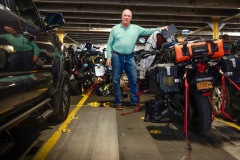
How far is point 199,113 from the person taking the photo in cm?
325

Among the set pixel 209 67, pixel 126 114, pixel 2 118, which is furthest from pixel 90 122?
pixel 2 118

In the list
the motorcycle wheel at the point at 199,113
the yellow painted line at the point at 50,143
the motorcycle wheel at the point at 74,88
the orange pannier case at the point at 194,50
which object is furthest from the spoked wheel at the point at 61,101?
the motorcycle wheel at the point at 74,88

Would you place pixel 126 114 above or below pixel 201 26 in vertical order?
below

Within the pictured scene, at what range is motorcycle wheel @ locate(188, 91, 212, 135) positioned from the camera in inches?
126

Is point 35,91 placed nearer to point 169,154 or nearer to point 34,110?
point 34,110

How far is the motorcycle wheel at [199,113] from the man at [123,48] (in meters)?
1.91

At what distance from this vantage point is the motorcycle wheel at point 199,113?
3.19 m

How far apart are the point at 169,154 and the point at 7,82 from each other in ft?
5.98

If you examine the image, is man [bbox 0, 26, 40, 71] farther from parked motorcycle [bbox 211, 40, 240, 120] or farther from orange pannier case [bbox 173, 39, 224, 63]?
parked motorcycle [bbox 211, 40, 240, 120]

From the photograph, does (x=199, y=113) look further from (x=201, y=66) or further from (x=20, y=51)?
(x=20, y=51)

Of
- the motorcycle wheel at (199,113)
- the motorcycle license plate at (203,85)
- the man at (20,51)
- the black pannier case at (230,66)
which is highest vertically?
the man at (20,51)

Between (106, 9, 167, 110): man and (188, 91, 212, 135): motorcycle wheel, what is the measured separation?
75.1 inches

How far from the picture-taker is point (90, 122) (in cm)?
422

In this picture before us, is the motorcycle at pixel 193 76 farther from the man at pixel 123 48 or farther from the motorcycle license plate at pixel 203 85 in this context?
the man at pixel 123 48
